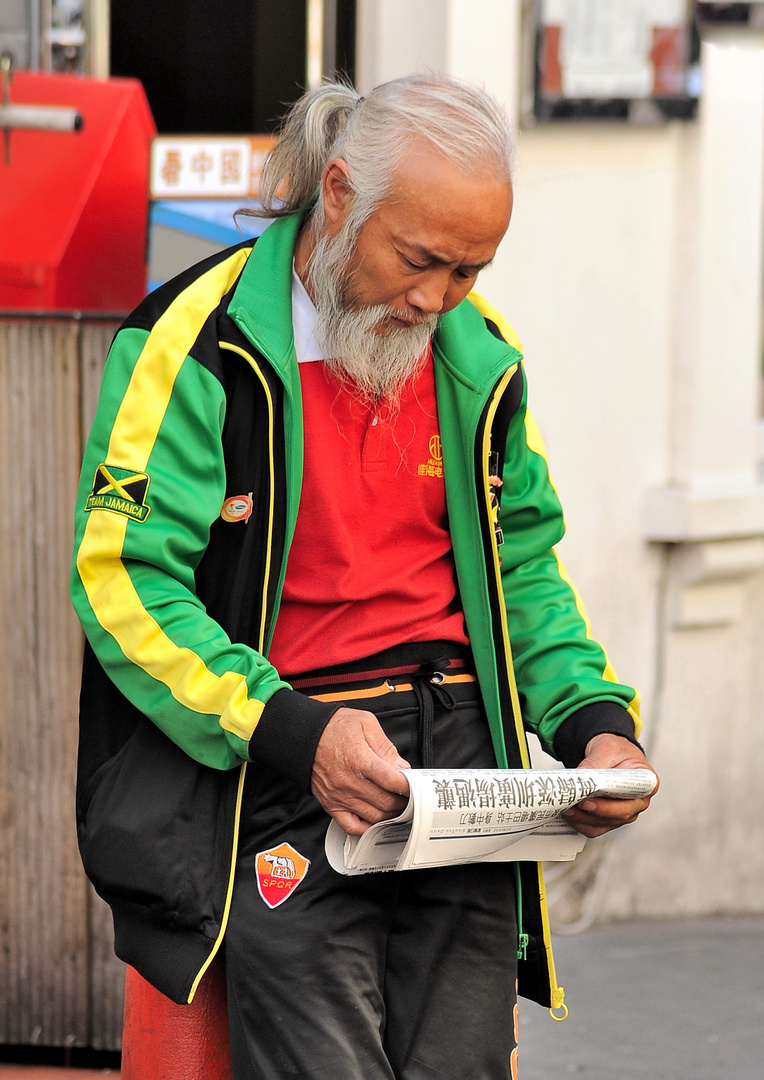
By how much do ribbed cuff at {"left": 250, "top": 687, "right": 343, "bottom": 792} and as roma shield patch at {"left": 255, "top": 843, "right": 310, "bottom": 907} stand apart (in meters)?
0.20

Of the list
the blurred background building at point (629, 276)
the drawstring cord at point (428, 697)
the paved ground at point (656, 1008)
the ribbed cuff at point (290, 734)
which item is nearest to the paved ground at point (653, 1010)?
the paved ground at point (656, 1008)

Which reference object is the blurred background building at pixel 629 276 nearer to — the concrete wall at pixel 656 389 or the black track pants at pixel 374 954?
the concrete wall at pixel 656 389

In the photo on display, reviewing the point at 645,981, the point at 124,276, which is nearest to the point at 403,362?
the point at 124,276

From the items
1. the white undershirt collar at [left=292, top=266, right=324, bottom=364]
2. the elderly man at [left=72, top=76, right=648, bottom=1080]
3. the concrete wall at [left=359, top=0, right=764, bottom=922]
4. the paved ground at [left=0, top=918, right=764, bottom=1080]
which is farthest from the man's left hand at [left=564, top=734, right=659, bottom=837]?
the concrete wall at [left=359, top=0, right=764, bottom=922]

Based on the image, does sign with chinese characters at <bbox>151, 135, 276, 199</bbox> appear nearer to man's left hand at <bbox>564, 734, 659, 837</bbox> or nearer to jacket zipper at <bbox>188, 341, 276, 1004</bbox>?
jacket zipper at <bbox>188, 341, 276, 1004</bbox>

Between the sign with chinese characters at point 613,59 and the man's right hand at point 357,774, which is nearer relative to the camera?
the man's right hand at point 357,774

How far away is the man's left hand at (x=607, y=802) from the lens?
189cm

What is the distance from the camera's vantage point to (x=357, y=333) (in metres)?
1.91

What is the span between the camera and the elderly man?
5.83ft

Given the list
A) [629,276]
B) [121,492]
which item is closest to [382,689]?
[121,492]

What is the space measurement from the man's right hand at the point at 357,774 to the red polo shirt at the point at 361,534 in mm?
198

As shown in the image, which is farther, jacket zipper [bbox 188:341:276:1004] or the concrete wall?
the concrete wall

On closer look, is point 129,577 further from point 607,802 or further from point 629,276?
point 629,276

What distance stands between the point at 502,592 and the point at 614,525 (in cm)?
206
